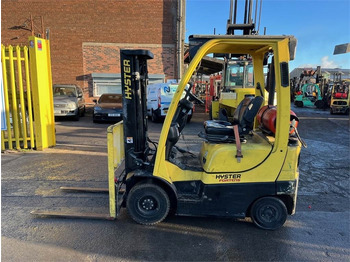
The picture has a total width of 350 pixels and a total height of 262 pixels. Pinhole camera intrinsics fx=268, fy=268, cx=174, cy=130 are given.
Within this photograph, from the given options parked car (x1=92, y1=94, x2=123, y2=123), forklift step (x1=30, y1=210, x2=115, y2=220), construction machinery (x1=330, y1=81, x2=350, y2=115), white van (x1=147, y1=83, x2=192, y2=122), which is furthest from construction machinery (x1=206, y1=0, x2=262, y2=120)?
construction machinery (x1=330, y1=81, x2=350, y2=115)

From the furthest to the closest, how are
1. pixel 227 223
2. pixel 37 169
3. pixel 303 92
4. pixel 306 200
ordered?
1. pixel 303 92
2. pixel 37 169
3. pixel 306 200
4. pixel 227 223

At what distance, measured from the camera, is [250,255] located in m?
2.92

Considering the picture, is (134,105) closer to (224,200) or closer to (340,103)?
(224,200)

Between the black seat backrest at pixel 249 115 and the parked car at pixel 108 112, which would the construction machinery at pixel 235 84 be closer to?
the parked car at pixel 108 112

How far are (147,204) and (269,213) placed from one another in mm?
1551

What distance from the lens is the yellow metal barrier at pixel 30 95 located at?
6902mm

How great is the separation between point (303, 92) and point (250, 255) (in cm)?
2304

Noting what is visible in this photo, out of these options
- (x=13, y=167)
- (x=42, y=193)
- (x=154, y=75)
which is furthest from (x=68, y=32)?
(x=42, y=193)

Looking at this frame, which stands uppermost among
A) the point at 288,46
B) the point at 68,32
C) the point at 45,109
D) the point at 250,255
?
the point at 68,32

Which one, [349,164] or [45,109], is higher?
[45,109]

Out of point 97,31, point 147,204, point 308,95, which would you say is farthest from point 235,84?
point 308,95

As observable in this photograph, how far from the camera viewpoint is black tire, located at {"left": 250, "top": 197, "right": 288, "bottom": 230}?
3348mm

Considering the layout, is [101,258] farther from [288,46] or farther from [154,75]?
[154,75]

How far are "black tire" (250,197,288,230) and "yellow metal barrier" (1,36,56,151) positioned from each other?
6091 millimetres
